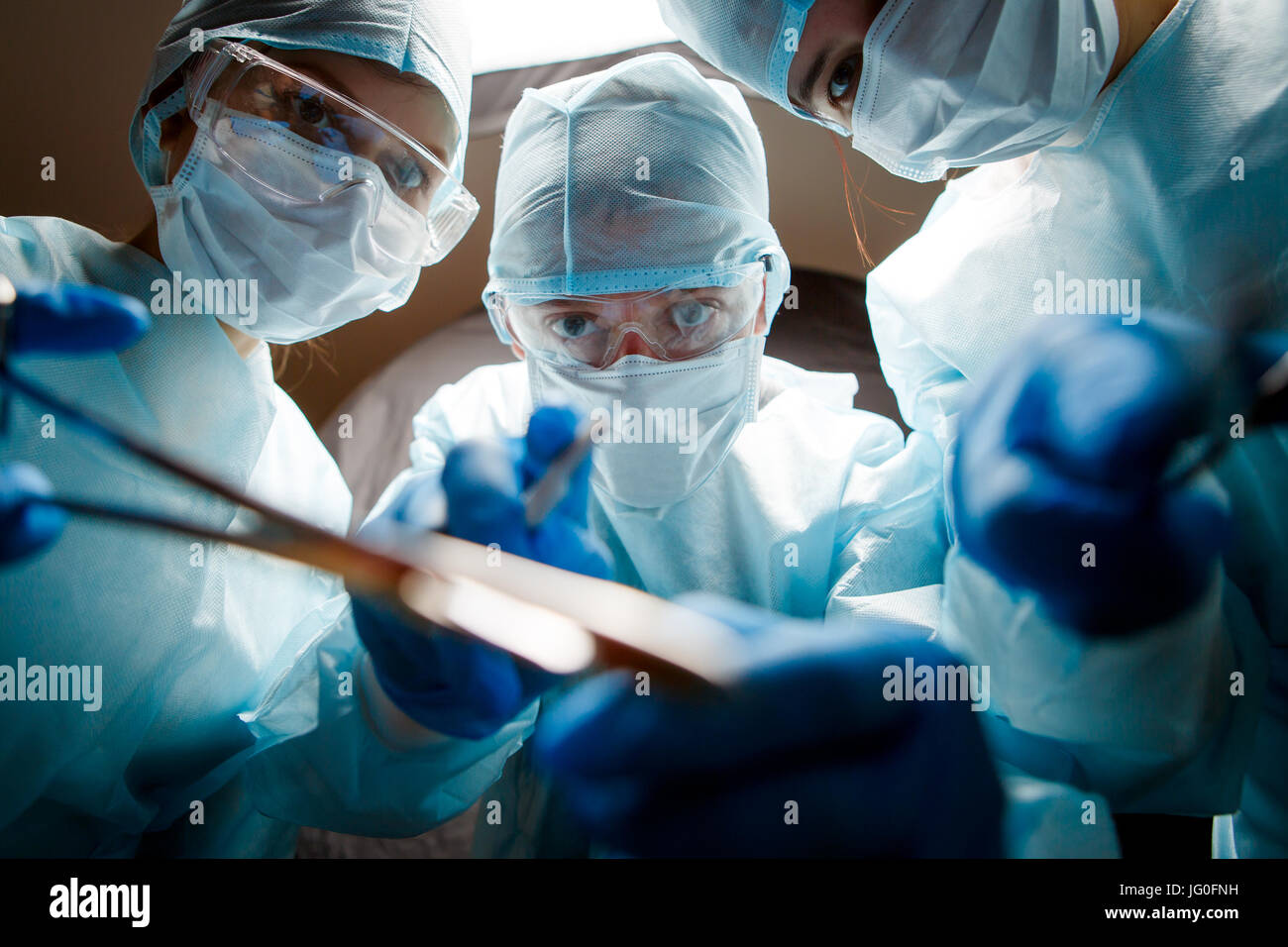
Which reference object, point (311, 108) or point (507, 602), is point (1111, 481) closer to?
point (507, 602)

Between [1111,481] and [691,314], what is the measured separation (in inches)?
24.5

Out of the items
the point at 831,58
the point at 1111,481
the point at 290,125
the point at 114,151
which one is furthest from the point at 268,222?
the point at 1111,481

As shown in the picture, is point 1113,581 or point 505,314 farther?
point 505,314

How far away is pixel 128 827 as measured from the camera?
88cm

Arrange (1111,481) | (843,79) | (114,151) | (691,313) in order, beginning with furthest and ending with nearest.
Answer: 1. (114,151)
2. (691,313)
3. (843,79)
4. (1111,481)

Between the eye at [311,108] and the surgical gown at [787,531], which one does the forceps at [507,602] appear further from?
the eye at [311,108]

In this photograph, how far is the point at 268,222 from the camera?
Result: 38.9 inches

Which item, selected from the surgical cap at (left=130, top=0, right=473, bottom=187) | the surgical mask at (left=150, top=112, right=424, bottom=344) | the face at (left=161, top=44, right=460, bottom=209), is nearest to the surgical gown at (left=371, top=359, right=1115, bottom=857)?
the surgical mask at (left=150, top=112, right=424, bottom=344)

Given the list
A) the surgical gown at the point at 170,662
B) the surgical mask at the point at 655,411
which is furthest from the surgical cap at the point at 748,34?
the surgical gown at the point at 170,662

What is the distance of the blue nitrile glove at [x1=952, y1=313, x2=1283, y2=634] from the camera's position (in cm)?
61
